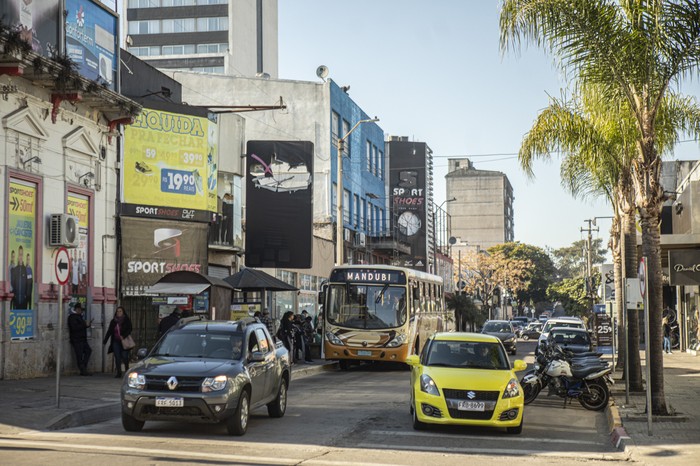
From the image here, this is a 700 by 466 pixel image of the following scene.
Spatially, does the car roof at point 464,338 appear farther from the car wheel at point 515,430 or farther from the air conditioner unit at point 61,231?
the air conditioner unit at point 61,231

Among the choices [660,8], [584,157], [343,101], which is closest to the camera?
[660,8]

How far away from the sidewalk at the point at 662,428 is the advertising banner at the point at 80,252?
43.6ft

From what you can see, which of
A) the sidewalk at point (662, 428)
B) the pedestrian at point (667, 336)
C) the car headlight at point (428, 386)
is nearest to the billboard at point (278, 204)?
the sidewalk at point (662, 428)

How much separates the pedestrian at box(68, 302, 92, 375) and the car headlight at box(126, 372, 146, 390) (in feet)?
32.6

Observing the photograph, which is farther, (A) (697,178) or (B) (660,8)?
(A) (697,178)

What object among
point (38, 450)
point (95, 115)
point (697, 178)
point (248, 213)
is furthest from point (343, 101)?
point (38, 450)

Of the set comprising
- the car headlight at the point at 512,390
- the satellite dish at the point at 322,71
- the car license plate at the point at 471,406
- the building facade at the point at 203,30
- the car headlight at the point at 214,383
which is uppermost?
the building facade at the point at 203,30

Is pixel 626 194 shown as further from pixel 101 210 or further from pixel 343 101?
pixel 343 101

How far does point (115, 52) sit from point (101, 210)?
438 cm

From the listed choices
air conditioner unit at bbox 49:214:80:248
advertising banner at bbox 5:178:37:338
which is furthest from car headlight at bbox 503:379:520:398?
air conditioner unit at bbox 49:214:80:248

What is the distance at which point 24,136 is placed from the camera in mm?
21219

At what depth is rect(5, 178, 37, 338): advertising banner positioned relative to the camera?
20.6 metres

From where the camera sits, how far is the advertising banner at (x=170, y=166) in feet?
89.8

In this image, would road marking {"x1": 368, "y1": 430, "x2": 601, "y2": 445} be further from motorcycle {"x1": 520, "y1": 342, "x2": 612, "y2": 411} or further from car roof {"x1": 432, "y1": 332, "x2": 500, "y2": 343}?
motorcycle {"x1": 520, "y1": 342, "x2": 612, "y2": 411}
